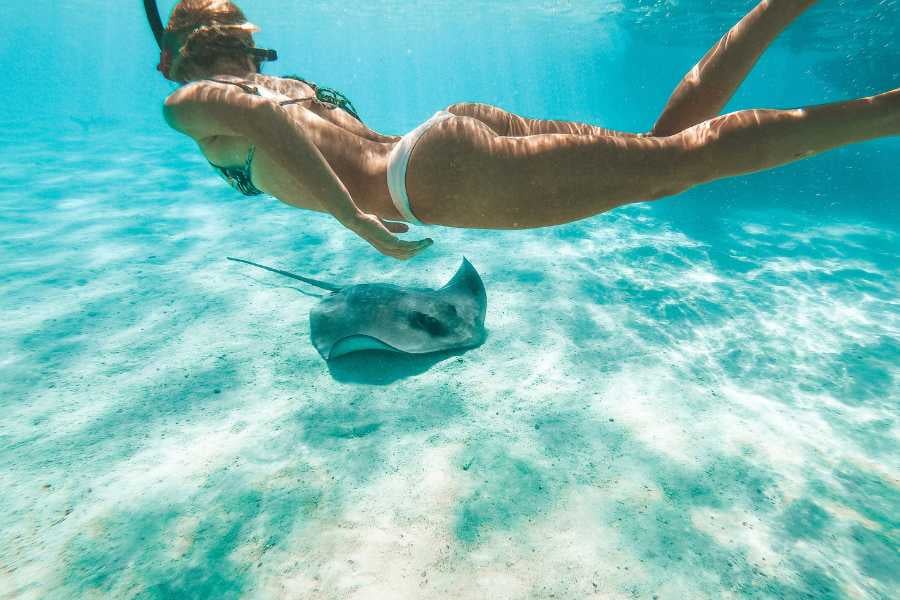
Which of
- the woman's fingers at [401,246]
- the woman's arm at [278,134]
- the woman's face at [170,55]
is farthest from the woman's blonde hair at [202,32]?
the woman's fingers at [401,246]

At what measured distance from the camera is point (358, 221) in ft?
6.79

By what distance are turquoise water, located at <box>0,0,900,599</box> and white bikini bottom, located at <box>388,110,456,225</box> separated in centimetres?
239

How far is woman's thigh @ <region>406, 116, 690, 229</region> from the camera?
2.10 metres

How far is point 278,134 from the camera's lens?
2.00m

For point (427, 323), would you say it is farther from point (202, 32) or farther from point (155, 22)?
point (155, 22)

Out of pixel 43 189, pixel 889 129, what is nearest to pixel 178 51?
pixel 889 129

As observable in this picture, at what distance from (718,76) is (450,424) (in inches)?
140

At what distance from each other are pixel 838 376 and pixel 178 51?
8.30 meters

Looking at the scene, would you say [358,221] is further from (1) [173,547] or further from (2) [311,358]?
(2) [311,358]

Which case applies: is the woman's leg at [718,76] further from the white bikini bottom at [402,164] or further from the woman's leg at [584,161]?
the white bikini bottom at [402,164]

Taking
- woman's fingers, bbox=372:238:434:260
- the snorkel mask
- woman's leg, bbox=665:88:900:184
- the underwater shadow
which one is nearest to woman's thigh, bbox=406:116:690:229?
woman's leg, bbox=665:88:900:184

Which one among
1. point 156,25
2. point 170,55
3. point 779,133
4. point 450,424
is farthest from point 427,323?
point 779,133

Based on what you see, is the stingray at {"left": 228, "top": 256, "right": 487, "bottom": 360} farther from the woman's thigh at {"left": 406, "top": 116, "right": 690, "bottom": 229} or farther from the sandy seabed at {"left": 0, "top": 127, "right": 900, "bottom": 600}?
the woman's thigh at {"left": 406, "top": 116, "right": 690, "bottom": 229}

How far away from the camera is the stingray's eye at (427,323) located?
193 inches
